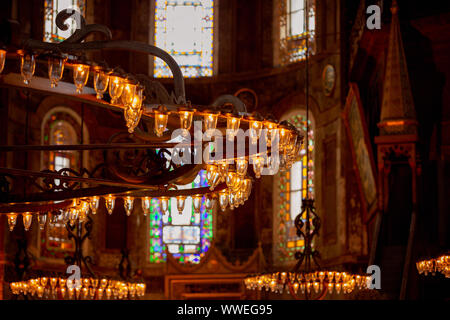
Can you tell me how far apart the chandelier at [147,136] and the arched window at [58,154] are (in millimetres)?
8703

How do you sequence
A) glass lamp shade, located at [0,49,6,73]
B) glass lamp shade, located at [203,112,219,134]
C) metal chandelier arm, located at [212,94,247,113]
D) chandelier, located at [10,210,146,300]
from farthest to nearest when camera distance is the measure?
chandelier, located at [10,210,146,300] < metal chandelier arm, located at [212,94,247,113] < glass lamp shade, located at [203,112,219,134] < glass lamp shade, located at [0,49,6,73]

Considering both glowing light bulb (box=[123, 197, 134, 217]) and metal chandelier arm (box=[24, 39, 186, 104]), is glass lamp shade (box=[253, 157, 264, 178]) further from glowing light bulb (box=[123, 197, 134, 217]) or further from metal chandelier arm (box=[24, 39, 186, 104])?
glowing light bulb (box=[123, 197, 134, 217])

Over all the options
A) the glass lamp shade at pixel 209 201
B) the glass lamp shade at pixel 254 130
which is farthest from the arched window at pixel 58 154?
the glass lamp shade at pixel 254 130

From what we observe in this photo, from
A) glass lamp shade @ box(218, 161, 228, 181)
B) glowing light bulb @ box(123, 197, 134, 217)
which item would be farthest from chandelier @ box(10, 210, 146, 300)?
glass lamp shade @ box(218, 161, 228, 181)

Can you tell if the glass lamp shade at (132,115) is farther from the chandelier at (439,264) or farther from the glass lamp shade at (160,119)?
the chandelier at (439,264)

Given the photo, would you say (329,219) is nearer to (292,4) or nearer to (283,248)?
(283,248)

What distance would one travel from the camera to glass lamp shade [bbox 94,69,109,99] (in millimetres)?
7645

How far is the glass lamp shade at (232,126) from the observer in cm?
834

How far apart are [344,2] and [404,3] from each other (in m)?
4.47

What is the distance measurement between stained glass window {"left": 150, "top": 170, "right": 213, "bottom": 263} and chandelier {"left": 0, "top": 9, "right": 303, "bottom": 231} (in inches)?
383

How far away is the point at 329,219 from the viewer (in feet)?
59.5

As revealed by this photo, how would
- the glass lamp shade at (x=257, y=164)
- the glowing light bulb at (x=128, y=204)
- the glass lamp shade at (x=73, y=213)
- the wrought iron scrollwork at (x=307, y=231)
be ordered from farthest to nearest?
the wrought iron scrollwork at (x=307, y=231)
the glass lamp shade at (x=73, y=213)
the glowing light bulb at (x=128, y=204)
the glass lamp shade at (x=257, y=164)

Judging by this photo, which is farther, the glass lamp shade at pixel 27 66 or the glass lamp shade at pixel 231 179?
the glass lamp shade at pixel 231 179
